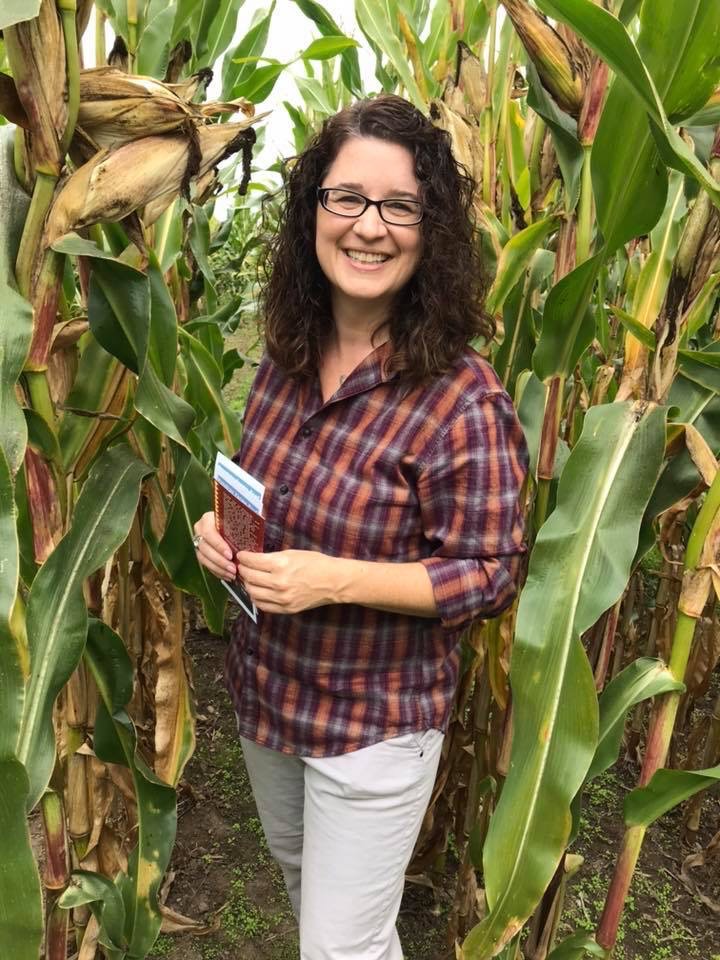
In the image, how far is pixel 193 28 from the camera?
1476 mm

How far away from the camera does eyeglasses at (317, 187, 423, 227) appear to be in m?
1.02

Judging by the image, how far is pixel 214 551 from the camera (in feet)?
3.51

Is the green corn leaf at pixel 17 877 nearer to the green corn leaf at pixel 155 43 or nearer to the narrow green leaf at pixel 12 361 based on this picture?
the narrow green leaf at pixel 12 361

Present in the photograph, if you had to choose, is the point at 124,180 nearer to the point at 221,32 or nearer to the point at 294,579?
the point at 294,579

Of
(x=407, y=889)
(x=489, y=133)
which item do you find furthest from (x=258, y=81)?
(x=407, y=889)

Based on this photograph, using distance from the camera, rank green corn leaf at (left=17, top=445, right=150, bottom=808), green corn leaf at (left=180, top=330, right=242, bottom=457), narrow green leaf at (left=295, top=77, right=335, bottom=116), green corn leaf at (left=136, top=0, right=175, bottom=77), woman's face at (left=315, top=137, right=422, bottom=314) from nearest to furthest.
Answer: green corn leaf at (left=17, top=445, right=150, bottom=808)
woman's face at (left=315, top=137, right=422, bottom=314)
green corn leaf at (left=136, top=0, right=175, bottom=77)
green corn leaf at (left=180, top=330, right=242, bottom=457)
narrow green leaf at (left=295, top=77, right=335, bottom=116)

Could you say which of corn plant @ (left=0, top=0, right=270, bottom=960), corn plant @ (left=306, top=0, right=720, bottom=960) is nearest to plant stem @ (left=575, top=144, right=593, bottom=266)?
corn plant @ (left=306, top=0, right=720, bottom=960)

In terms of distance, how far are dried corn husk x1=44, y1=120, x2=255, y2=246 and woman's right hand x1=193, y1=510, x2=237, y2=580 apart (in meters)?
0.44

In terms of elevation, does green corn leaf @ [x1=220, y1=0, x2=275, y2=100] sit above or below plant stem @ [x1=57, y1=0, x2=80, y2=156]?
above

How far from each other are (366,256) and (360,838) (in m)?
0.79

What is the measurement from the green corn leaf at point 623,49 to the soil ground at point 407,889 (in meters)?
1.58

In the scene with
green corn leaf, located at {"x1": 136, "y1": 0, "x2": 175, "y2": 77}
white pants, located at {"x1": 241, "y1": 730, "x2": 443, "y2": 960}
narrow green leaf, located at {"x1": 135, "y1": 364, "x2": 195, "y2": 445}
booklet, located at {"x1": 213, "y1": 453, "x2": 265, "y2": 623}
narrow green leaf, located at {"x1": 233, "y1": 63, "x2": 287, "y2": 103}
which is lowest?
white pants, located at {"x1": 241, "y1": 730, "x2": 443, "y2": 960}

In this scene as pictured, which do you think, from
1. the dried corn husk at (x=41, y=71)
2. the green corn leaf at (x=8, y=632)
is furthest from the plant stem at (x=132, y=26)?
the green corn leaf at (x=8, y=632)

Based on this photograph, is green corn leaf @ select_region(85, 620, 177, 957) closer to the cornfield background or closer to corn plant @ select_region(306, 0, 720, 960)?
the cornfield background
